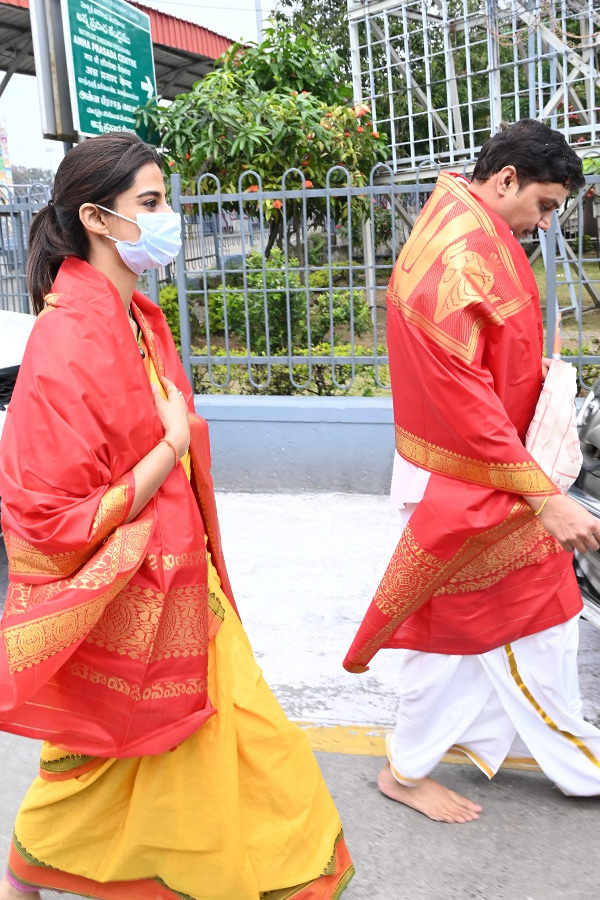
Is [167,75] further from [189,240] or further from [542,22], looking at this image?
[189,240]

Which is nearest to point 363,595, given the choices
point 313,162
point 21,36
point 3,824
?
point 3,824

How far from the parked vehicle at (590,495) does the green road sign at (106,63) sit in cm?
357

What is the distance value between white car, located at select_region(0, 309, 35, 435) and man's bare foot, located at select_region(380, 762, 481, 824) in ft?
7.77

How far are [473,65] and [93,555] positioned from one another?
12.5 metres

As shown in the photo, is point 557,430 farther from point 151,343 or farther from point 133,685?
point 133,685

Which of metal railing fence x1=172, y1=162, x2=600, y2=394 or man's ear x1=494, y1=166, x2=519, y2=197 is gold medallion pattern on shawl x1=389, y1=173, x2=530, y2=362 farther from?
metal railing fence x1=172, y1=162, x2=600, y2=394

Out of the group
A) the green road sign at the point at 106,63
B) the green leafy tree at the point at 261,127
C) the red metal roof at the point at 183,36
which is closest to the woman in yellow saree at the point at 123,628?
the green road sign at the point at 106,63

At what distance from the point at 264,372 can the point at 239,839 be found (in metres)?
4.15

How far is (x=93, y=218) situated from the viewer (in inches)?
74.7

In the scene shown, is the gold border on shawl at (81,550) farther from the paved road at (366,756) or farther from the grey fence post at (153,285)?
the grey fence post at (153,285)

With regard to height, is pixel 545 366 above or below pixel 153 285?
below

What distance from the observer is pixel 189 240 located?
563 centimetres

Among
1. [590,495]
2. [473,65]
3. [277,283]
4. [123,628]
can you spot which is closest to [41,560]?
[123,628]

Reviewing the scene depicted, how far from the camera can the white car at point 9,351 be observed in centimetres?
428
